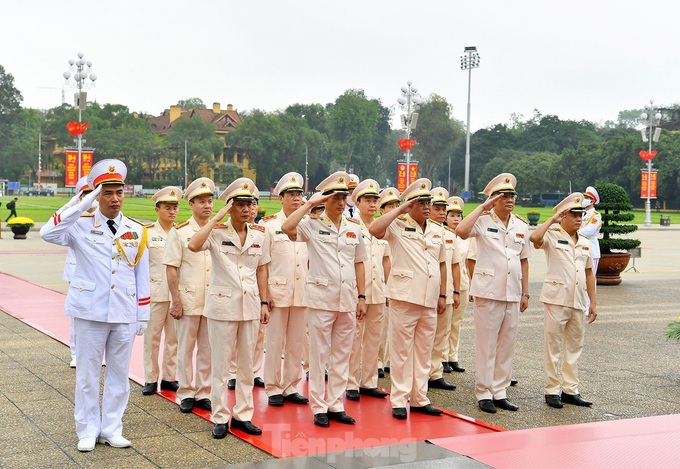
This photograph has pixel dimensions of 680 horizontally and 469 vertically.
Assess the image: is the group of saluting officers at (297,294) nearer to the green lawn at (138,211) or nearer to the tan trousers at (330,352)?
the tan trousers at (330,352)

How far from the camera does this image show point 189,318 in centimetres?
670

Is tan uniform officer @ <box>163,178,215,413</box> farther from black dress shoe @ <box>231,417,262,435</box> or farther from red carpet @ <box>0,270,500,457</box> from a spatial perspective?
black dress shoe @ <box>231,417,262,435</box>

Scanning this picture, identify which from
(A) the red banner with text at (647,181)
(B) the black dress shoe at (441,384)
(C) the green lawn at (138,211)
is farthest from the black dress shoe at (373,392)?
(A) the red banner with text at (647,181)

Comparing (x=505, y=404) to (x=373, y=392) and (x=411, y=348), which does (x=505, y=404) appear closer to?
(x=411, y=348)

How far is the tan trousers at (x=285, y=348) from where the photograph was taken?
6992mm

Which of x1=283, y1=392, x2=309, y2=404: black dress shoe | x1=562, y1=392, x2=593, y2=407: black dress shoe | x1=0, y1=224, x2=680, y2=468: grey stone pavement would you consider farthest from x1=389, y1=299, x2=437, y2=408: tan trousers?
x1=562, y1=392, x2=593, y2=407: black dress shoe

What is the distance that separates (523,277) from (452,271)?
827 mm

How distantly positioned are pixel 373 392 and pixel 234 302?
6.13 feet

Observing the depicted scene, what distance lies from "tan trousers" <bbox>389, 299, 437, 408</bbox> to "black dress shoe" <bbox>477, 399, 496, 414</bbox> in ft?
1.64

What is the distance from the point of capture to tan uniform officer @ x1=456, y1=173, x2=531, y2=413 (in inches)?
274

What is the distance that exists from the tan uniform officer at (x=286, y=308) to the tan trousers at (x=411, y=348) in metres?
0.86

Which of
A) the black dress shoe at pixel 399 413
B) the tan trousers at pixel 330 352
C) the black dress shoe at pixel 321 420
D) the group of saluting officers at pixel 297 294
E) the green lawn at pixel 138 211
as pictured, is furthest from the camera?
A: the green lawn at pixel 138 211

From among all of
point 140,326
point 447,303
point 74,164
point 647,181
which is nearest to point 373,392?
point 447,303

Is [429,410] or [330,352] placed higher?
[330,352]
